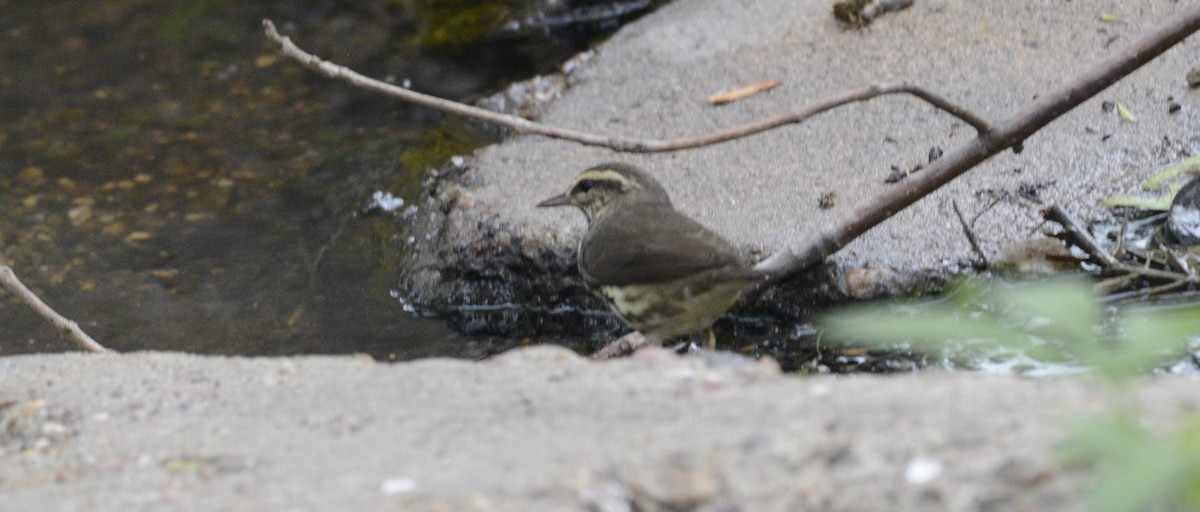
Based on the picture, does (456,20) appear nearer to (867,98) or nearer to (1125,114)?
(1125,114)

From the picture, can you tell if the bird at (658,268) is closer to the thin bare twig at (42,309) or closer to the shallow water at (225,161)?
the shallow water at (225,161)

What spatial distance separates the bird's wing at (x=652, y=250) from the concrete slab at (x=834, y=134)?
1.91 feet

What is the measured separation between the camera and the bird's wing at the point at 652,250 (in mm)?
4598

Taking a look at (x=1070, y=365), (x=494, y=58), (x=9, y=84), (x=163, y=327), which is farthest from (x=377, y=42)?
(x=1070, y=365)

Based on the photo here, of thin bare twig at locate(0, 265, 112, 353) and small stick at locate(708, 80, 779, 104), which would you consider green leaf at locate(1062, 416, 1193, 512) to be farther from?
small stick at locate(708, 80, 779, 104)

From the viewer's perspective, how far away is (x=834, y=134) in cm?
634

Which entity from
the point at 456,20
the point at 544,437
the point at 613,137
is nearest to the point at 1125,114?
the point at 613,137

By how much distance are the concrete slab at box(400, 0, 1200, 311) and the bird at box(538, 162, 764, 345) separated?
55cm

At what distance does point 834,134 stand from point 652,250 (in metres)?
1.93

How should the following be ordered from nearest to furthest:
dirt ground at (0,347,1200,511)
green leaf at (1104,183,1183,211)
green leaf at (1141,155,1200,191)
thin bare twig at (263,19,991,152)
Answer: dirt ground at (0,347,1200,511), thin bare twig at (263,19,991,152), green leaf at (1104,183,1183,211), green leaf at (1141,155,1200,191)

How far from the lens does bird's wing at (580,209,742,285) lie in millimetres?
4598

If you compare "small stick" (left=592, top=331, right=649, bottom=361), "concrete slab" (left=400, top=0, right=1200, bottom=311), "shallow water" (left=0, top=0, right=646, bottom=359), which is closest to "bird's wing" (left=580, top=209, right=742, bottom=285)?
"small stick" (left=592, top=331, right=649, bottom=361)

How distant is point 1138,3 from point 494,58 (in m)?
4.45

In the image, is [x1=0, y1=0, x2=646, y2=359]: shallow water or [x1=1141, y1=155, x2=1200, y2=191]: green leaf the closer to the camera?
[x1=1141, y1=155, x2=1200, y2=191]: green leaf
